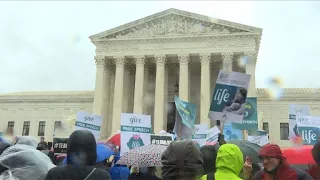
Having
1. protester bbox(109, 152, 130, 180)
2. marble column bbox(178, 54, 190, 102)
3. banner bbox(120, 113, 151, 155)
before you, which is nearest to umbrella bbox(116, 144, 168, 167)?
protester bbox(109, 152, 130, 180)

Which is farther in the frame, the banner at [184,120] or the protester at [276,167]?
the banner at [184,120]

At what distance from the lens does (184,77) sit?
1640 inches

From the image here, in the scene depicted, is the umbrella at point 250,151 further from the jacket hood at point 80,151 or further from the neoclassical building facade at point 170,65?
the neoclassical building facade at point 170,65

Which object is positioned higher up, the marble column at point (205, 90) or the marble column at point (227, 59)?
the marble column at point (227, 59)

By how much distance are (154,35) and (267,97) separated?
16810 millimetres

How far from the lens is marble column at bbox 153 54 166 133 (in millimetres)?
40969

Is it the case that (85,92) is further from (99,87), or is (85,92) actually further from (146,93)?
(146,93)

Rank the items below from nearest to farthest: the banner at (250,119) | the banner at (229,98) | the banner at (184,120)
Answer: the banner at (229,98)
the banner at (184,120)
the banner at (250,119)

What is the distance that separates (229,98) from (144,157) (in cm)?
587

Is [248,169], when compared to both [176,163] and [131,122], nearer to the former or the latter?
[176,163]

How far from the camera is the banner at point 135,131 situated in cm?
1345

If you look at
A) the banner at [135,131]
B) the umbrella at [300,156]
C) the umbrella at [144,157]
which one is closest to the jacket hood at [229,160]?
the umbrella at [144,157]

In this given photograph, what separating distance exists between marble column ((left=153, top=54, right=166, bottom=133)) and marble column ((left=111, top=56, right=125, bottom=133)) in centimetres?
408

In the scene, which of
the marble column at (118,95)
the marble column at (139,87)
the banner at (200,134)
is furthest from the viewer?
the marble column at (139,87)
